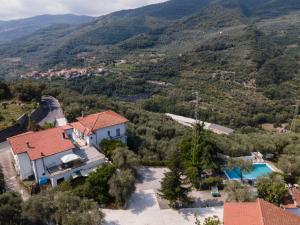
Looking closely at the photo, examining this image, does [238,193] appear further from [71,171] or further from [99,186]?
[71,171]

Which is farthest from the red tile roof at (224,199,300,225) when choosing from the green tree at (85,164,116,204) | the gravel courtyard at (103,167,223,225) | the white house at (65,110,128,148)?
the white house at (65,110,128,148)

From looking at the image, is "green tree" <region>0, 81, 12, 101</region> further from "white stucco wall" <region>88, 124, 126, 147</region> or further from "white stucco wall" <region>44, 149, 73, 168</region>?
"white stucco wall" <region>44, 149, 73, 168</region>

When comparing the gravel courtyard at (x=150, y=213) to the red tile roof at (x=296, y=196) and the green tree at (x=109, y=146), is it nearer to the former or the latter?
the green tree at (x=109, y=146)

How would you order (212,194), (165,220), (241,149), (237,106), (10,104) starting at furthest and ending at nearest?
1. (237,106)
2. (10,104)
3. (241,149)
4. (212,194)
5. (165,220)

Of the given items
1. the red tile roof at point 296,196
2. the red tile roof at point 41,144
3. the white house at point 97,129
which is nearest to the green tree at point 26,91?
the white house at point 97,129

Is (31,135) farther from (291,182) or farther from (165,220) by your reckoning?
(291,182)

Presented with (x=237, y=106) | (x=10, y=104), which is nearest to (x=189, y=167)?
(x=10, y=104)
